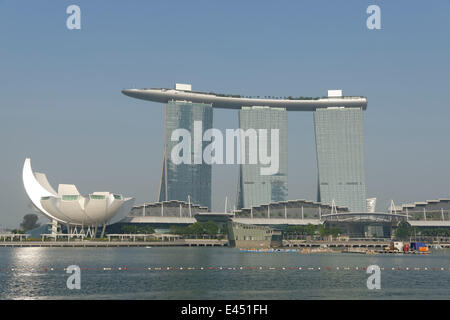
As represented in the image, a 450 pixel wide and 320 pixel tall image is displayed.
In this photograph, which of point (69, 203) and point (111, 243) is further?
point (111, 243)

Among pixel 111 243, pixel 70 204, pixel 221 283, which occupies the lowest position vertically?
pixel 111 243

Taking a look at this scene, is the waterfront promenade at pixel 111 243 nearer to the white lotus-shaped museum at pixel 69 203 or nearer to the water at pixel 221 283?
the white lotus-shaped museum at pixel 69 203

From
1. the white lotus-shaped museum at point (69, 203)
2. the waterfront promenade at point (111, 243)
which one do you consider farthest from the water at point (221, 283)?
the white lotus-shaped museum at point (69, 203)

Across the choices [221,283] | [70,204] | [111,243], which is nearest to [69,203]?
[70,204]

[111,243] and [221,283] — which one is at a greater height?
[221,283]

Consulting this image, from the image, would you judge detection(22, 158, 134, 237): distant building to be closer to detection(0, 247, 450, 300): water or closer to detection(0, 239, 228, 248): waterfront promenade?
detection(0, 239, 228, 248): waterfront promenade

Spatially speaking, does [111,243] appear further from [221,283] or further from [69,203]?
[221,283]

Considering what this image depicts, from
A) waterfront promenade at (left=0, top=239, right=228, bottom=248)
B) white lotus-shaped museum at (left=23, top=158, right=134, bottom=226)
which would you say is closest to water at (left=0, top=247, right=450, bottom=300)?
waterfront promenade at (left=0, top=239, right=228, bottom=248)
